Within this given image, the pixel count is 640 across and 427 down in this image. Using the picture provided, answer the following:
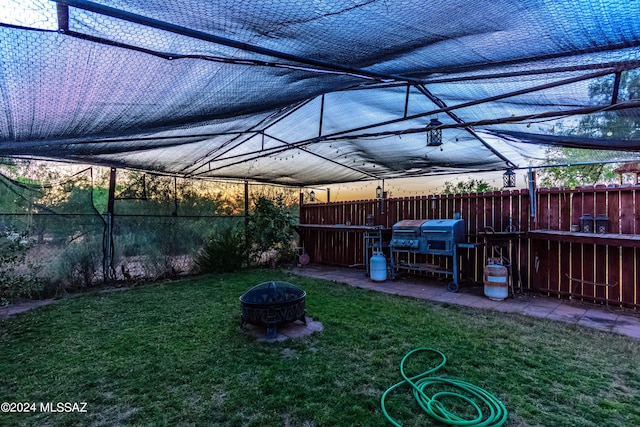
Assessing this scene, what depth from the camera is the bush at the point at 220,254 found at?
278 inches

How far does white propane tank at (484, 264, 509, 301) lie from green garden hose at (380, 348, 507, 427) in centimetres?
275

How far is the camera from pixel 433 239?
18.0 feet

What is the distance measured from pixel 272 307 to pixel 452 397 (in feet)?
5.92

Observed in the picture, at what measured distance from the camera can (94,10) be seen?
1522mm

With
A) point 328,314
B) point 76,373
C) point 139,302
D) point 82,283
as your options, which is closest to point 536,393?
point 328,314

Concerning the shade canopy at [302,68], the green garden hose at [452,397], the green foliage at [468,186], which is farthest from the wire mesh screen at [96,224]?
the green foliage at [468,186]

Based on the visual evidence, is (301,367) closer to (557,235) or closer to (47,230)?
(557,235)

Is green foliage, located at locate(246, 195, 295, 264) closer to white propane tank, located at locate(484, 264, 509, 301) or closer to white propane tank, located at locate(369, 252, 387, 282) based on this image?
white propane tank, located at locate(369, 252, 387, 282)

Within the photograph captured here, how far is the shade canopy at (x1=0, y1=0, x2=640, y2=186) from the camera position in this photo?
1.71 metres

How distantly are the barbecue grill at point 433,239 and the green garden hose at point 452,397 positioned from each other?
320cm

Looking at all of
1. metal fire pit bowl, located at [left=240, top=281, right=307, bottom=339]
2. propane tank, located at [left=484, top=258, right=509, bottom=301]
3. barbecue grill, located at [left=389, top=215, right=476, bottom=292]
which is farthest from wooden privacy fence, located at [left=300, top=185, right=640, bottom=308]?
metal fire pit bowl, located at [left=240, top=281, right=307, bottom=339]

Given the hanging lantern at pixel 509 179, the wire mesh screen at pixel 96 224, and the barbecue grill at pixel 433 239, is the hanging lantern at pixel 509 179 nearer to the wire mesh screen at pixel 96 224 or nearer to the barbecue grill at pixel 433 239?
the barbecue grill at pixel 433 239

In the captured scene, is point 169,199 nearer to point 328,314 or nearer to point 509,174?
point 328,314

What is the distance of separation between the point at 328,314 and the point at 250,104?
2.73m
